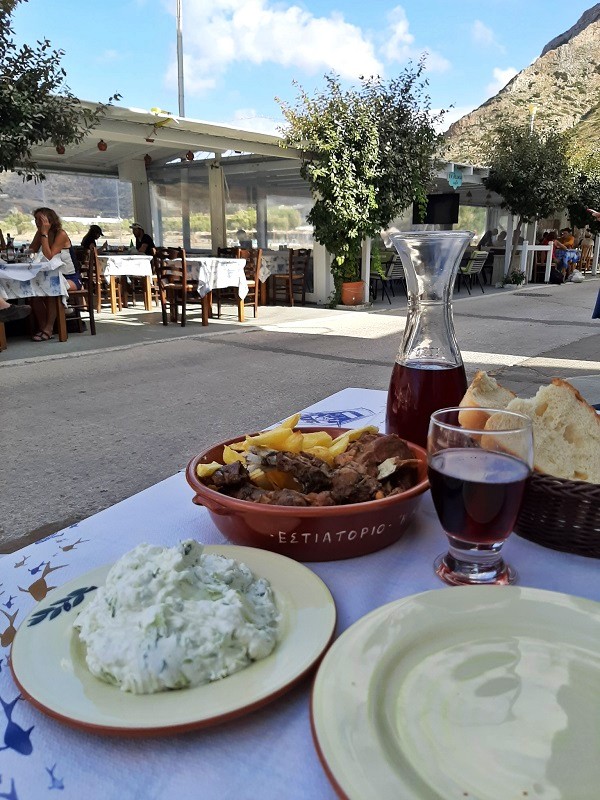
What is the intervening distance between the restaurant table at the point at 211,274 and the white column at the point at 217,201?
4921 mm

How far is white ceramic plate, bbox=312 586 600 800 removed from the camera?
0.45 m

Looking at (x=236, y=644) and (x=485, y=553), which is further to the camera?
(x=485, y=553)

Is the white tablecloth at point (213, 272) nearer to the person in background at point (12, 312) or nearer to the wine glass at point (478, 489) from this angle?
the person in background at point (12, 312)

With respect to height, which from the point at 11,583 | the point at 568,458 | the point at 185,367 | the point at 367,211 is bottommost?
the point at 185,367

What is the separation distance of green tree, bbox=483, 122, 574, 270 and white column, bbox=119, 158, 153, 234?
8767 millimetres

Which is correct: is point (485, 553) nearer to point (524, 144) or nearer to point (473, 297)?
point (473, 297)

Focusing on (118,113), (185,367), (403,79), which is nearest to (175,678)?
(185,367)

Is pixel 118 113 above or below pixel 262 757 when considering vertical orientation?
above

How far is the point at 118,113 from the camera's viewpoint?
7.70 metres

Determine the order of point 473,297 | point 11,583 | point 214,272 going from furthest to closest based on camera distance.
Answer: point 473,297 → point 214,272 → point 11,583

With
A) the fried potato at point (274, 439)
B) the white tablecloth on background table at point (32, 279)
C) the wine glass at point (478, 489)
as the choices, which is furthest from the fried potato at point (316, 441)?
the white tablecloth on background table at point (32, 279)

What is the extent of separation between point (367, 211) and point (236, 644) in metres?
10.2

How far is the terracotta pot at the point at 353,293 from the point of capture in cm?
1098

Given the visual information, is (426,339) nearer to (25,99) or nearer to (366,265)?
(25,99)
